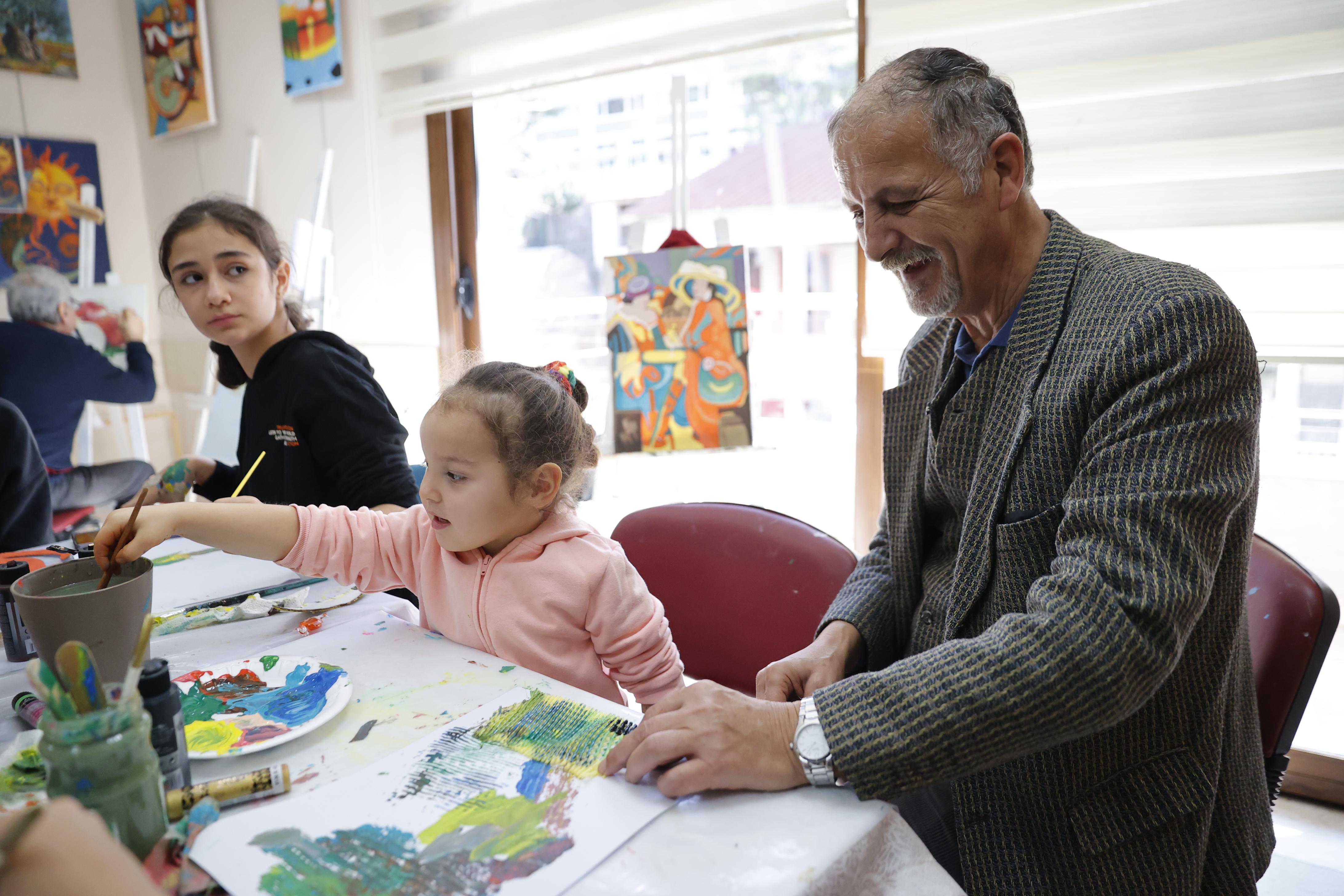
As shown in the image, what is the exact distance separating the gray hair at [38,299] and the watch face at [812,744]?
3671mm

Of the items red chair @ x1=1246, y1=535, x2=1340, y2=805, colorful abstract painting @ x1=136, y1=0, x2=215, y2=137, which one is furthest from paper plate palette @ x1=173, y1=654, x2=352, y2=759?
colorful abstract painting @ x1=136, y1=0, x2=215, y2=137

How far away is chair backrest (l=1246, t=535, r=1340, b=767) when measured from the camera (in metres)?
0.96

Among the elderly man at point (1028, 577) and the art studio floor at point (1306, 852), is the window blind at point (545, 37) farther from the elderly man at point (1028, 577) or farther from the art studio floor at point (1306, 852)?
the art studio floor at point (1306, 852)

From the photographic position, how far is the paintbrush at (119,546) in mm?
868

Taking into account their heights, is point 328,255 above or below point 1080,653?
above

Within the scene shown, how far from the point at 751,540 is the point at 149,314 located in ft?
13.7

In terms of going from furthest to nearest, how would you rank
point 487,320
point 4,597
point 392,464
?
point 487,320 < point 392,464 < point 4,597

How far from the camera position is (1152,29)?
5.56ft

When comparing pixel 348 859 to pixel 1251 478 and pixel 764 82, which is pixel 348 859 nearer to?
pixel 1251 478

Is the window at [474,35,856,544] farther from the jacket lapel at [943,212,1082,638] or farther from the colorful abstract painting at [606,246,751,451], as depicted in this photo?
the jacket lapel at [943,212,1082,638]

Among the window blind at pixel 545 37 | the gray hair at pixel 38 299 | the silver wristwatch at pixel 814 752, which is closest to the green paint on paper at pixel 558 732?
the silver wristwatch at pixel 814 752

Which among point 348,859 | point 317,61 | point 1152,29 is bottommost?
point 348,859

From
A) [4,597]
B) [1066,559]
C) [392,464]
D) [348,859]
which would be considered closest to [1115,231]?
[1066,559]

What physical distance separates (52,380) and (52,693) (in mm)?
3185
